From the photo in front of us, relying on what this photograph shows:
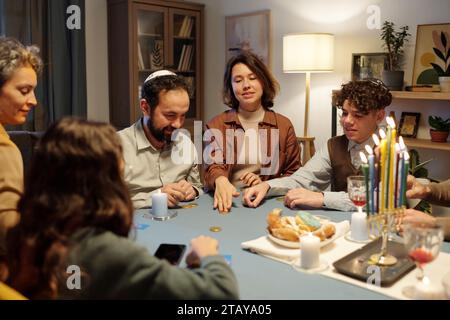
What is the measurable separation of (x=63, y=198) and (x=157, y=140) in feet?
4.07

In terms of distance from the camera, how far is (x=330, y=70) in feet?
11.8

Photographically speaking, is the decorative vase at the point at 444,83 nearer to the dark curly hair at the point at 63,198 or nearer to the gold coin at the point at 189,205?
the gold coin at the point at 189,205

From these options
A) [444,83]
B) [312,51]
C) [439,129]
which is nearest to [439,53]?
[444,83]

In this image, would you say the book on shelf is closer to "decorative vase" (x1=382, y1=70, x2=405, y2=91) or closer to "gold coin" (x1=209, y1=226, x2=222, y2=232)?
"decorative vase" (x1=382, y1=70, x2=405, y2=91)

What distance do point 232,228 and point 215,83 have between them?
131 inches

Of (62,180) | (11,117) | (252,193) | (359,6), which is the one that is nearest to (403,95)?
(359,6)

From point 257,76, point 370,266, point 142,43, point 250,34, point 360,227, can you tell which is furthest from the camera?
point 250,34

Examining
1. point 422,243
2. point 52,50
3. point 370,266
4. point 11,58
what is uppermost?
point 52,50

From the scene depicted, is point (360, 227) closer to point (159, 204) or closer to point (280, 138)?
point (159, 204)

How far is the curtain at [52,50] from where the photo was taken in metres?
3.75

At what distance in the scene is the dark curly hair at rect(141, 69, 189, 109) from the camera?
213 centimetres

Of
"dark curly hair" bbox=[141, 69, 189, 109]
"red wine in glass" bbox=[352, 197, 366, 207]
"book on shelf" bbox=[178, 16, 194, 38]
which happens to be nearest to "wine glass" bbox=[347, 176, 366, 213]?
"red wine in glass" bbox=[352, 197, 366, 207]

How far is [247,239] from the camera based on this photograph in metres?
1.53

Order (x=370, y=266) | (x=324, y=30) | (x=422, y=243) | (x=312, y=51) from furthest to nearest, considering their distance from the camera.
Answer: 1. (x=324, y=30)
2. (x=312, y=51)
3. (x=370, y=266)
4. (x=422, y=243)
